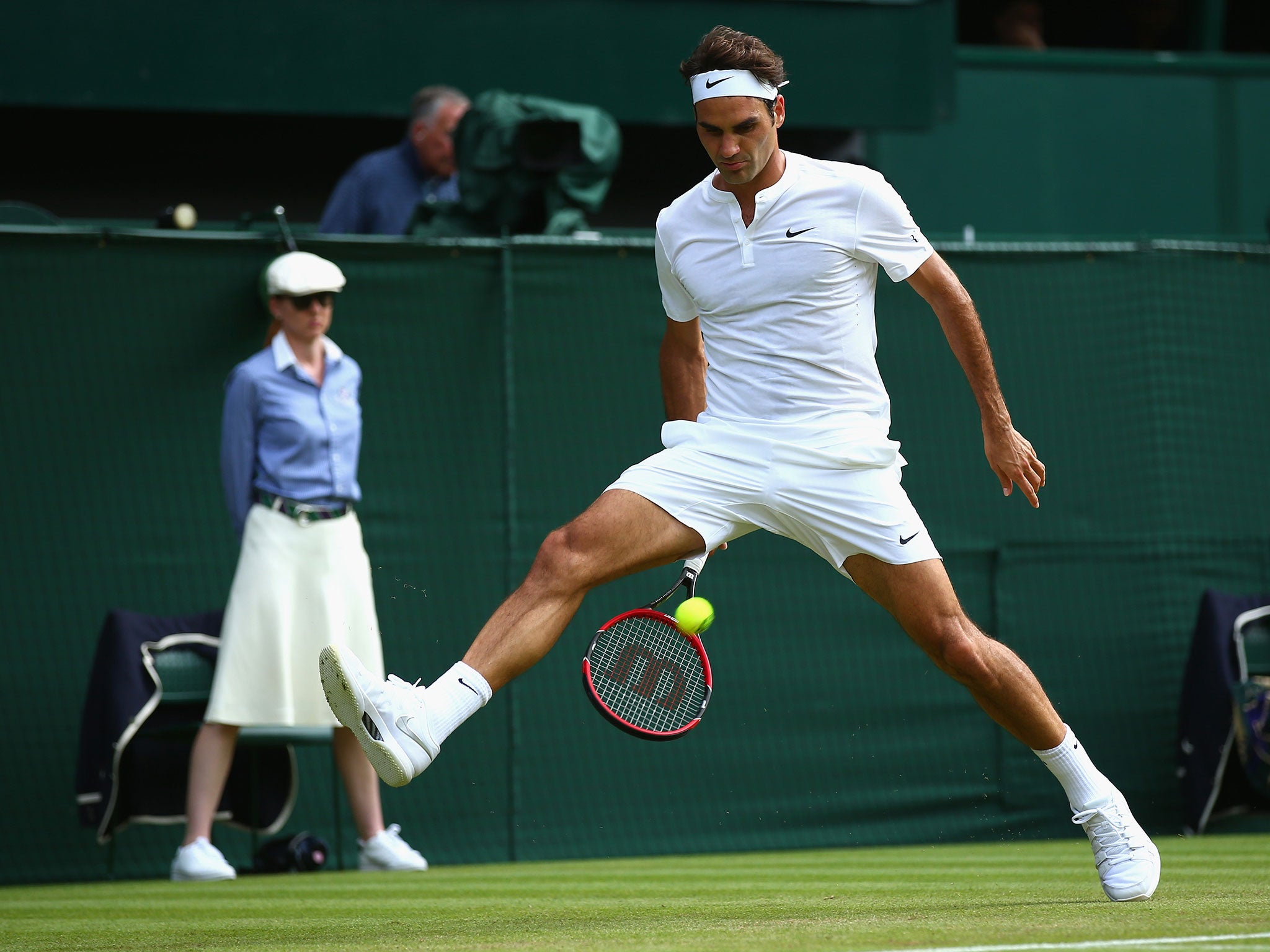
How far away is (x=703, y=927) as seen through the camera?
168 inches

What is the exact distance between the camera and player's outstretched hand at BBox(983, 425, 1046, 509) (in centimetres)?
449

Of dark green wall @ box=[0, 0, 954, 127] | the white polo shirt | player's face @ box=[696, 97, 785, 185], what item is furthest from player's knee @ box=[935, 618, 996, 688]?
dark green wall @ box=[0, 0, 954, 127]

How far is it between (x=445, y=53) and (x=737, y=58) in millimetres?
6033

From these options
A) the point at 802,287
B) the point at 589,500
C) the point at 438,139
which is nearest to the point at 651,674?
the point at 802,287

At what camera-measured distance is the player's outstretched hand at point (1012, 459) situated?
449 centimetres

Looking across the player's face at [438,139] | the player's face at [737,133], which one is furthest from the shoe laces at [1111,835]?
the player's face at [438,139]

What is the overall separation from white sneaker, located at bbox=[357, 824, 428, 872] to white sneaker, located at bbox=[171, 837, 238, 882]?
0.51 metres

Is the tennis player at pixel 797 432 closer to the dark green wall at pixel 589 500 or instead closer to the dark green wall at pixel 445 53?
the dark green wall at pixel 589 500

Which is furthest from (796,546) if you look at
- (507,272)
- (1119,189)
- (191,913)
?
(1119,189)

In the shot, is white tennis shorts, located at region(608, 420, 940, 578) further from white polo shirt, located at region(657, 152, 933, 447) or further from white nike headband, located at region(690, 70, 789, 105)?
white nike headband, located at region(690, 70, 789, 105)

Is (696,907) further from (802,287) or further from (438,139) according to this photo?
(438,139)

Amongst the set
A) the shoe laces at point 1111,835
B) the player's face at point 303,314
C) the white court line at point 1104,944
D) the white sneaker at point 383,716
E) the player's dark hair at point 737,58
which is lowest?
the white court line at point 1104,944

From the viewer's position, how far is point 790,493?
4551 mm

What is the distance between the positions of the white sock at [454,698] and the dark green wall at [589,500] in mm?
3537
